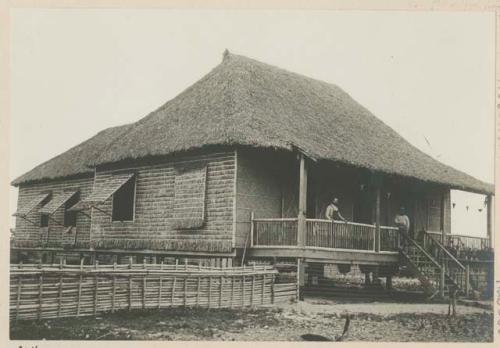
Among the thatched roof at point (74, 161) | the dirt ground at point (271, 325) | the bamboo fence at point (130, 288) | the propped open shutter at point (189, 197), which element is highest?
the thatched roof at point (74, 161)

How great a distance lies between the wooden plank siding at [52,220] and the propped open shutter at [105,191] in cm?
330

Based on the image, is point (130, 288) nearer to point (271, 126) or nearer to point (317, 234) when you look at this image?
point (317, 234)

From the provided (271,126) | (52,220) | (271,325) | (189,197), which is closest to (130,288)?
(271,325)

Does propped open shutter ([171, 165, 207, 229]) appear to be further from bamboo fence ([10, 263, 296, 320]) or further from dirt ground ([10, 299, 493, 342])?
dirt ground ([10, 299, 493, 342])

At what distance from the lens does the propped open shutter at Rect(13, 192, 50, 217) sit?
26377mm

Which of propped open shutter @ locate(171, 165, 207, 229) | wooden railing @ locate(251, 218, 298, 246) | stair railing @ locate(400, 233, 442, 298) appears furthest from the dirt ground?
propped open shutter @ locate(171, 165, 207, 229)

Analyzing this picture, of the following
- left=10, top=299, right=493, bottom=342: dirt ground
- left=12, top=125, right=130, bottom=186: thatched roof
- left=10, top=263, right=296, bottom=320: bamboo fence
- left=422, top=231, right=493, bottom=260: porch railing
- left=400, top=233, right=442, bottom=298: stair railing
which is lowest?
left=10, top=299, right=493, bottom=342: dirt ground

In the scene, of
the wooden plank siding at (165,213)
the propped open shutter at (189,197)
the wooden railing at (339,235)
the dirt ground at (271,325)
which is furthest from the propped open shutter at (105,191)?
the dirt ground at (271,325)

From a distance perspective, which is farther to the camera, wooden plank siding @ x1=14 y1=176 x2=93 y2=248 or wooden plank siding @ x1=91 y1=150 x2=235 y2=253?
wooden plank siding @ x1=14 y1=176 x2=93 y2=248

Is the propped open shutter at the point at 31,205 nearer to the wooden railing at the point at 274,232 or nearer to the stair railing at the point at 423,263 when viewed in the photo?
the wooden railing at the point at 274,232

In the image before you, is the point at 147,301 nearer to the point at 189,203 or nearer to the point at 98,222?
the point at 189,203

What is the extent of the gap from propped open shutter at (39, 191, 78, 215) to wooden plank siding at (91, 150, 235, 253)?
239 centimetres

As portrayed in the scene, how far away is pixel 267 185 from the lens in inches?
744

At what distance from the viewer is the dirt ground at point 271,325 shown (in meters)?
12.5
